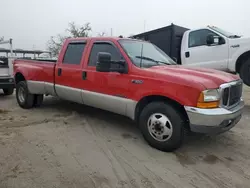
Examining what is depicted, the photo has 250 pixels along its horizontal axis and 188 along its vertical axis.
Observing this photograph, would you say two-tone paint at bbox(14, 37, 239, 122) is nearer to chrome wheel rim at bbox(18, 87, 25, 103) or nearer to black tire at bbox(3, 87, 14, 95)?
chrome wheel rim at bbox(18, 87, 25, 103)

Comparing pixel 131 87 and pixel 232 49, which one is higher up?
pixel 232 49

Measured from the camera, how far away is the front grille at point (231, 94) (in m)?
3.70

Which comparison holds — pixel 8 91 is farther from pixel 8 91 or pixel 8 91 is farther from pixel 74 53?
pixel 74 53

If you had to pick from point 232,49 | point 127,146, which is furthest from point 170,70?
point 232,49

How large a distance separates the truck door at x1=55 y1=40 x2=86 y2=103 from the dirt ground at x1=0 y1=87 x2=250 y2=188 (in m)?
0.62

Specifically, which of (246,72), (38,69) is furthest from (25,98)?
(246,72)

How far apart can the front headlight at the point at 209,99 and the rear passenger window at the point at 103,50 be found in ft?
5.58

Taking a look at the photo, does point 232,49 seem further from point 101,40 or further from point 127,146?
point 127,146

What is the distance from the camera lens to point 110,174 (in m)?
3.20

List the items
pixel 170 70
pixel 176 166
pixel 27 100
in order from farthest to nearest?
1. pixel 27 100
2. pixel 170 70
3. pixel 176 166

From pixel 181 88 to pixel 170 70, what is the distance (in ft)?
1.88

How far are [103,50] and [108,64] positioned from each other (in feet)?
2.49

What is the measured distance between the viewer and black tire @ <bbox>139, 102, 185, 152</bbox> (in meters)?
3.72

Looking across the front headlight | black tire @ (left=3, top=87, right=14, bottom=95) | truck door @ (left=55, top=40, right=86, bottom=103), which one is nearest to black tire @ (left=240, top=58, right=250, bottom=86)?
the front headlight
